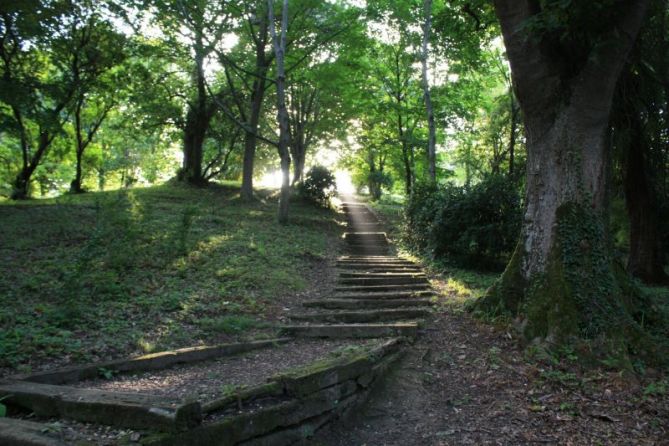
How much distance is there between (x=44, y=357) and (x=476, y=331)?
5642mm

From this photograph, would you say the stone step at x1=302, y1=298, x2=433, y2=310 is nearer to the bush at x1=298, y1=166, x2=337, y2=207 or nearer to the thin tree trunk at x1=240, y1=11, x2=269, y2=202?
the thin tree trunk at x1=240, y1=11, x2=269, y2=202

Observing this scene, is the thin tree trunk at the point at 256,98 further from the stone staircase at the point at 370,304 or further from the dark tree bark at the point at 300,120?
the stone staircase at the point at 370,304

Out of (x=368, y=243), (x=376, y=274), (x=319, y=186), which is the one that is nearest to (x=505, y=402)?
(x=376, y=274)

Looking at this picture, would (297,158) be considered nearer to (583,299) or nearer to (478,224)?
(478,224)

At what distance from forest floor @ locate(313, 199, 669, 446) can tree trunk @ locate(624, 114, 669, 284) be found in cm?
A: 713

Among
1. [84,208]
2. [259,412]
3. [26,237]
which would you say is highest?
[84,208]

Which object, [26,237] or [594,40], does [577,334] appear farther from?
[26,237]

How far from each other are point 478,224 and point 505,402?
7.34m

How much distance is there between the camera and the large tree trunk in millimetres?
5973

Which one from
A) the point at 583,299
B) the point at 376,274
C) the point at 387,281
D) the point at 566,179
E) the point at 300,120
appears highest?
the point at 300,120

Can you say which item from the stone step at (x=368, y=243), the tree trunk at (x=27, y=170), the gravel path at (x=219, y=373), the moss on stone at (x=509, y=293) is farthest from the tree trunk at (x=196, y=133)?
the moss on stone at (x=509, y=293)

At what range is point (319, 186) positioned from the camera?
23.0 metres

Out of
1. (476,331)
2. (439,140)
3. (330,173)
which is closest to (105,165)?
(330,173)

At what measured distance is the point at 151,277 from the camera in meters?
8.62
